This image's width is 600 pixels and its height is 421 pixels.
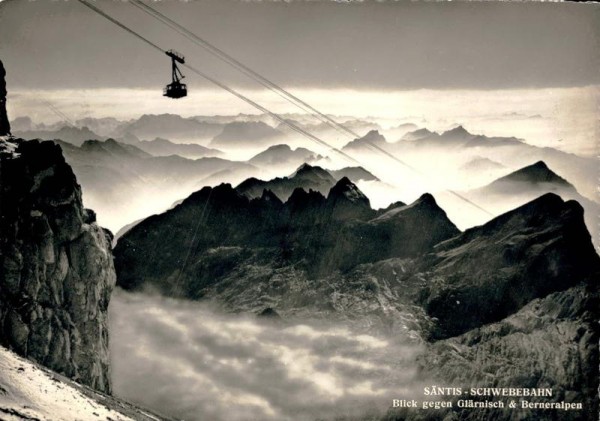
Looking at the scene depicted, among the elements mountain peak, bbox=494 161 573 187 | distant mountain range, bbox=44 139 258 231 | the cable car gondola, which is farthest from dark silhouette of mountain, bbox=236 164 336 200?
mountain peak, bbox=494 161 573 187

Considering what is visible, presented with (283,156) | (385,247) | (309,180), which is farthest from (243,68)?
(385,247)

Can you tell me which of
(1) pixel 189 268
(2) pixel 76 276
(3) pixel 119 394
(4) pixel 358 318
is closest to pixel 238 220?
(1) pixel 189 268

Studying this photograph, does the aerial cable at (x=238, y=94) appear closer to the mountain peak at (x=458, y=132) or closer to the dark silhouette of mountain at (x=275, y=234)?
the mountain peak at (x=458, y=132)

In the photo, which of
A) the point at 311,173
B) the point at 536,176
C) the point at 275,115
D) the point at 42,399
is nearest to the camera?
the point at 42,399

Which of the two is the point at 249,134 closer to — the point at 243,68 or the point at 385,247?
the point at 243,68

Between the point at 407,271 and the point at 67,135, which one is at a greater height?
the point at 407,271

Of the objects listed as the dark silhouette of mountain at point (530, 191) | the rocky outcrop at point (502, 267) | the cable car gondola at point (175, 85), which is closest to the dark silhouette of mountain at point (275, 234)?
the rocky outcrop at point (502, 267)
